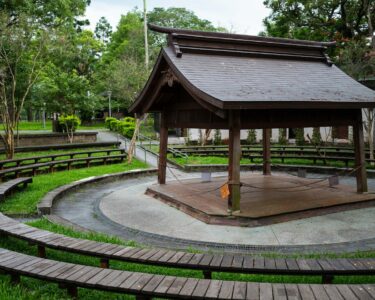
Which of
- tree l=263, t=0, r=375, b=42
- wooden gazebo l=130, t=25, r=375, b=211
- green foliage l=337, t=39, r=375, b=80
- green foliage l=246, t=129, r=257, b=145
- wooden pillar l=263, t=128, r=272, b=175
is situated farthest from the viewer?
green foliage l=246, t=129, r=257, b=145

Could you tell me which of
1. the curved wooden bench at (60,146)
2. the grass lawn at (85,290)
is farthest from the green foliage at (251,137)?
the grass lawn at (85,290)

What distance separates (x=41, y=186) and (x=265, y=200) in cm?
731

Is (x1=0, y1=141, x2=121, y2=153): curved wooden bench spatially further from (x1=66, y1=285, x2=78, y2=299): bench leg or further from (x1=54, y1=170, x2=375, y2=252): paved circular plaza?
(x1=66, y1=285, x2=78, y2=299): bench leg

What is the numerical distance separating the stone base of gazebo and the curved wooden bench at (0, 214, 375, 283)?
3.34 m

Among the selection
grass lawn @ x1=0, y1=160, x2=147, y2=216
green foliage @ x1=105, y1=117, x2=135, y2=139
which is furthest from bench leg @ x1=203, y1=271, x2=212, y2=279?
green foliage @ x1=105, y1=117, x2=135, y2=139

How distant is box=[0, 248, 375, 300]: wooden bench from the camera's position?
4020mm

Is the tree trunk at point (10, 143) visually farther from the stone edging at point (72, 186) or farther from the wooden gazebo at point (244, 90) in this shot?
the wooden gazebo at point (244, 90)

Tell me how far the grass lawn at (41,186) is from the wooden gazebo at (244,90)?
3.78 meters

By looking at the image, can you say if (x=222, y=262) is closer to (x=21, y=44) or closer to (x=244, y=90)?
(x=244, y=90)

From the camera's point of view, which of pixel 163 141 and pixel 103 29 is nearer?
pixel 163 141

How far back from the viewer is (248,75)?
9.85 meters

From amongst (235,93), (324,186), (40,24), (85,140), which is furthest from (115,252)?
(85,140)

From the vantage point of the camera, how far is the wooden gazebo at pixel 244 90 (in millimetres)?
8664

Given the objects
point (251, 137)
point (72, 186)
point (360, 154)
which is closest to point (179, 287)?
point (360, 154)
